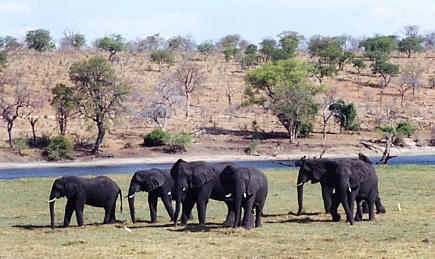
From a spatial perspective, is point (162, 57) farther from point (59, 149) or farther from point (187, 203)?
point (187, 203)

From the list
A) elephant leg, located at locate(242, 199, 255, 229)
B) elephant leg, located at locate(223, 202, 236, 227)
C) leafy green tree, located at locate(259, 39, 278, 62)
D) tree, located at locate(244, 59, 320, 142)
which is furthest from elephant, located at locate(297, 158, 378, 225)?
leafy green tree, located at locate(259, 39, 278, 62)

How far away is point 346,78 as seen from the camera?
97938mm

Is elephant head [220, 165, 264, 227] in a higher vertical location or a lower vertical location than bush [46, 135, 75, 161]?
higher

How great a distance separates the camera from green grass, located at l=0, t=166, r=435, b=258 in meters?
17.2

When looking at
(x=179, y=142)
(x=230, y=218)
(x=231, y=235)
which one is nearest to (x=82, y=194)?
(x=230, y=218)

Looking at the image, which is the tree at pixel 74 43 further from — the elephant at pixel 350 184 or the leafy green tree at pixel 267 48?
the elephant at pixel 350 184

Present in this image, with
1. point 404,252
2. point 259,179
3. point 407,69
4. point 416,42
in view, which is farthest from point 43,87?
point 404,252

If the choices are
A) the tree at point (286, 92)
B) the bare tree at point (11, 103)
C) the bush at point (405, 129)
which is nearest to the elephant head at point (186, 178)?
the bare tree at point (11, 103)

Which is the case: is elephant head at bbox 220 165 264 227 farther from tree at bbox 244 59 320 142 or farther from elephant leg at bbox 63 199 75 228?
tree at bbox 244 59 320 142

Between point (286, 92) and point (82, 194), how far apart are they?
49426 millimetres

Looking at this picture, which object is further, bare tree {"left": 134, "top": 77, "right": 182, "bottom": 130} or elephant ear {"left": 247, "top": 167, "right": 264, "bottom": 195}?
bare tree {"left": 134, "top": 77, "right": 182, "bottom": 130}

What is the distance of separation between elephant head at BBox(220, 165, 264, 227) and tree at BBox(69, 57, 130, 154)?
44.1 meters

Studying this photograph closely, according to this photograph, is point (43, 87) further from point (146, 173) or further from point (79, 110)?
point (146, 173)

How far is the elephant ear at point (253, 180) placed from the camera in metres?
21.3
